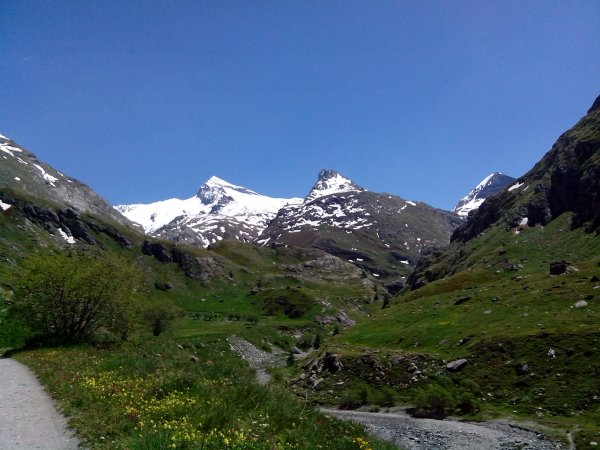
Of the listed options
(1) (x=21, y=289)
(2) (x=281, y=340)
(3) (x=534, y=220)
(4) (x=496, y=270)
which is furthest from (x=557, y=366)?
(3) (x=534, y=220)

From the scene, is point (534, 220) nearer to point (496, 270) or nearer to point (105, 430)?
point (496, 270)

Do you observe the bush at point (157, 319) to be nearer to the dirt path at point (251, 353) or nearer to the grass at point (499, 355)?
the dirt path at point (251, 353)

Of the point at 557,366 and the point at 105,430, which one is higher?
the point at 557,366

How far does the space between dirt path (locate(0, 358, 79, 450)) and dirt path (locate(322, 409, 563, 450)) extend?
21.6m

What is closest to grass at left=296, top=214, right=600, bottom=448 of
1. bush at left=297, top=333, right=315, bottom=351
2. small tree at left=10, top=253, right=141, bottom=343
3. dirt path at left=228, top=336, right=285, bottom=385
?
small tree at left=10, top=253, right=141, bottom=343

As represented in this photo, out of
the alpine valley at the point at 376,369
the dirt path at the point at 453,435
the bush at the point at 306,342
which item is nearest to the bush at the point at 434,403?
the alpine valley at the point at 376,369

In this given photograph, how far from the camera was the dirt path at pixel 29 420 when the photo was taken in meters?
14.7

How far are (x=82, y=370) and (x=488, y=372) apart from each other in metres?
44.1

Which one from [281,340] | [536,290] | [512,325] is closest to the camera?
[512,325]

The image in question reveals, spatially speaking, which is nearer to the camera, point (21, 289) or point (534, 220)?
point (21, 289)

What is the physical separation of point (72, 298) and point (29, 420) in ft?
88.1

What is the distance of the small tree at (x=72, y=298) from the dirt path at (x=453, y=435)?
22.9m

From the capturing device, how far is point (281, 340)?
15312 cm

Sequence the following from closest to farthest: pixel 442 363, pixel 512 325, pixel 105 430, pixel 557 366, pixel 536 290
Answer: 1. pixel 105 430
2. pixel 557 366
3. pixel 442 363
4. pixel 512 325
5. pixel 536 290
